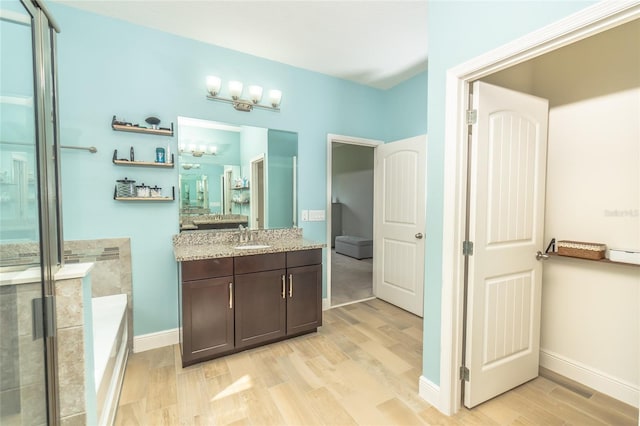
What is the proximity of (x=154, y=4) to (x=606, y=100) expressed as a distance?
3.27 meters

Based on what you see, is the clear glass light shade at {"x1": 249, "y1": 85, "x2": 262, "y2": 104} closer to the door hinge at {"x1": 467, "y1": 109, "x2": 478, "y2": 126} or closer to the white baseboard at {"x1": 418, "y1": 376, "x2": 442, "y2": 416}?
the door hinge at {"x1": 467, "y1": 109, "x2": 478, "y2": 126}

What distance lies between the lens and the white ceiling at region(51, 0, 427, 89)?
6.81ft

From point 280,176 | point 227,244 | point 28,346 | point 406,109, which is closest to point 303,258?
point 227,244

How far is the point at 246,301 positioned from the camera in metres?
2.28

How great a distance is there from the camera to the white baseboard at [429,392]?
67.4 inches

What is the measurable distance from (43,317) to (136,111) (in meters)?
1.90

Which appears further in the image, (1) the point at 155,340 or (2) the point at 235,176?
(2) the point at 235,176

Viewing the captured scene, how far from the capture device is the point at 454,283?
1.62m

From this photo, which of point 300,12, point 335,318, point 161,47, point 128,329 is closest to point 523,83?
point 300,12

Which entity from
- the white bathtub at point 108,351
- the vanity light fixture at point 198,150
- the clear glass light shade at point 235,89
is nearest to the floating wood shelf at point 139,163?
the vanity light fixture at point 198,150

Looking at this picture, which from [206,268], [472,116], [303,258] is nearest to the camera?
[472,116]

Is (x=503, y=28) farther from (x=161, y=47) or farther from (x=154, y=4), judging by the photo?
(x=161, y=47)

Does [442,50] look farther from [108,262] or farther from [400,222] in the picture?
[108,262]

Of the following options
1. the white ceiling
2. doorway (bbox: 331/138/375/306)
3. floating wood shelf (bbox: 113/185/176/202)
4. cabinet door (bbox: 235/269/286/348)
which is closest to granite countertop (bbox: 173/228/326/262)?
cabinet door (bbox: 235/269/286/348)
